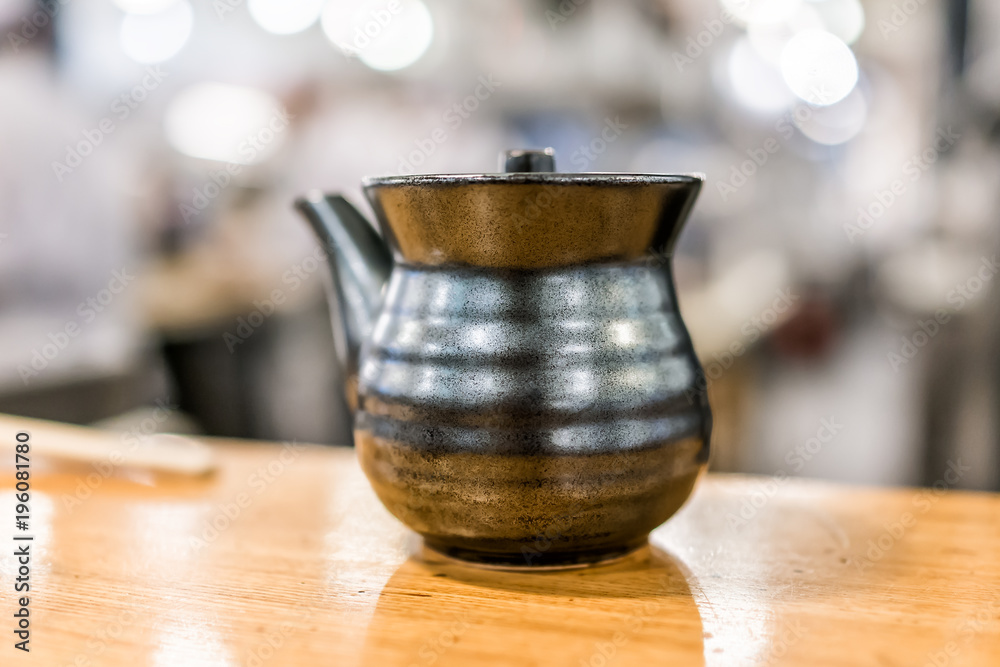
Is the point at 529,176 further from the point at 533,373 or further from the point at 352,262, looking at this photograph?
the point at 352,262

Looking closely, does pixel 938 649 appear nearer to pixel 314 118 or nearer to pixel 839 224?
pixel 314 118

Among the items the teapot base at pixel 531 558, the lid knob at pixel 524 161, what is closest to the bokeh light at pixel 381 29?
the lid knob at pixel 524 161

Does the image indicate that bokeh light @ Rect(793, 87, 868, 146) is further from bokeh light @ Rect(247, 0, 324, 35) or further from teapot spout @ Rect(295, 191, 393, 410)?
teapot spout @ Rect(295, 191, 393, 410)

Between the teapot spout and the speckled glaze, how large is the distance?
10 centimetres

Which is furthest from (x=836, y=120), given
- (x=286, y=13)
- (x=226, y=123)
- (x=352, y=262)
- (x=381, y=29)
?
(x=352, y=262)

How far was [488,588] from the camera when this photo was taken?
2.17ft

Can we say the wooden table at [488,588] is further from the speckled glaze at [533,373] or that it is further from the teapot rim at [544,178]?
the teapot rim at [544,178]

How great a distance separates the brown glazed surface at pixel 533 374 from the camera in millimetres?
625

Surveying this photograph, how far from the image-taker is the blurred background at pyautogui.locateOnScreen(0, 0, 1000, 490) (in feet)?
8.86

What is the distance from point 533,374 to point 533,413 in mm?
28

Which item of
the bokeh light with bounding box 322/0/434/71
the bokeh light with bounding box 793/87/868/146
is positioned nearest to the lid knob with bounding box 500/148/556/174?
the bokeh light with bounding box 322/0/434/71

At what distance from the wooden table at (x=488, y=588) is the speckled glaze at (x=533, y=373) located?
0.06 meters

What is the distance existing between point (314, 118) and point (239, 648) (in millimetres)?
3217

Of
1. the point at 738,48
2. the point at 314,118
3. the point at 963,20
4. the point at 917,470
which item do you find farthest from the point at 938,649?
the point at 738,48
